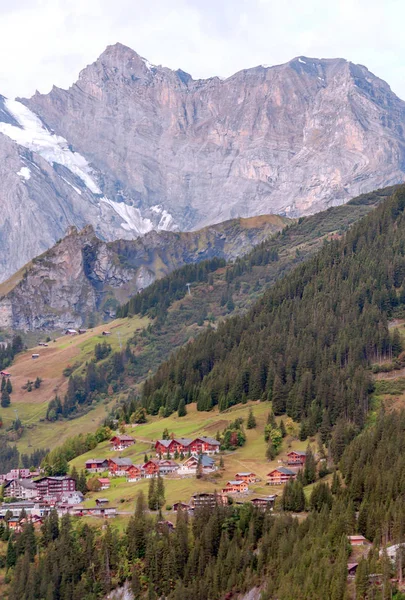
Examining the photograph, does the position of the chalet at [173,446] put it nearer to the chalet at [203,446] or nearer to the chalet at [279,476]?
the chalet at [203,446]

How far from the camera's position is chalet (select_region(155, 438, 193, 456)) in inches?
6806

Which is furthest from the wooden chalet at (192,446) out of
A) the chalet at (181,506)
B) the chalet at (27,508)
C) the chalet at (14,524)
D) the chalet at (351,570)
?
the chalet at (351,570)

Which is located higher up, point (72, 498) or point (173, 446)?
point (173, 446)

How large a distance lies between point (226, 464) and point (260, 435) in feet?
44.3

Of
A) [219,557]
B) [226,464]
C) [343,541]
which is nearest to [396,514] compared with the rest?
[343,541]

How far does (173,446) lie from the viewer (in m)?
175

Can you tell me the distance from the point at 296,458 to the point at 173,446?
22.9 meters

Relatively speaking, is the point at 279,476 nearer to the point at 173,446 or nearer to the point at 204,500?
the point at 204,500

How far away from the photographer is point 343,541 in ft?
384

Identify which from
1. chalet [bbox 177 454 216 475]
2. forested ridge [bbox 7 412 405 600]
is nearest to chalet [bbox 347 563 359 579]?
forested ridge [bbox 7 412 405 600]

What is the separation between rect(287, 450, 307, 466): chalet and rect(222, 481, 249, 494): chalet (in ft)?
43.2

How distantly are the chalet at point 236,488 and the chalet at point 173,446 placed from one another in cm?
2437

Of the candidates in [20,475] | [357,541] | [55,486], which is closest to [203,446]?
[55,486]

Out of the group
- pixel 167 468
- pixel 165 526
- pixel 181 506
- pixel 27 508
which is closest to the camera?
pixel 165 526
